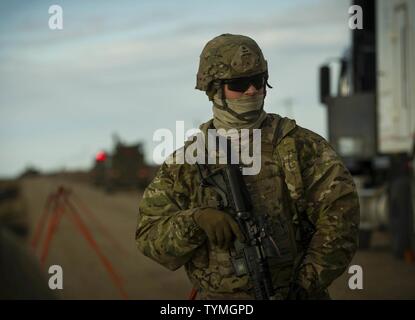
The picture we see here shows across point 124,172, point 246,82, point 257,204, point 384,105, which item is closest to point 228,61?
point 246,82

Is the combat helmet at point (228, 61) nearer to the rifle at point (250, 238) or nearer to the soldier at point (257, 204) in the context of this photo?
the soldier at point (257, 204)

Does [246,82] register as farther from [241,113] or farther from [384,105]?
[384,105]

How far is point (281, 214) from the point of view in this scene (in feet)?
11.5

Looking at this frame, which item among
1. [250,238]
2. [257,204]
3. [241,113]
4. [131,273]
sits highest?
[241,113]

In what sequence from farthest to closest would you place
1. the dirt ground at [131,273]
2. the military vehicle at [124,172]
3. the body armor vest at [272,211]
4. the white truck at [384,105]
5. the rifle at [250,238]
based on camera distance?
the military vehicle at [124,172]
the white truck at [384,105]
the dirt ground at [131,273]
the body armor vest at [272,211]
the rifle at [250,238]

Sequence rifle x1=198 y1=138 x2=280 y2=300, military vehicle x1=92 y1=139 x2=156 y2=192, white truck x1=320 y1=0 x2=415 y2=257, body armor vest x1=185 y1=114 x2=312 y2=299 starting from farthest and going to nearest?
military vehicle x1=92 y1=139 x2=156 y2=192, white truck x1=320 y1=0 x2=415 y2=257, body armor vest x1=185 y1=114 x2=312 y2=299, rifle x1=198 y1=138 x2=280 y2=300

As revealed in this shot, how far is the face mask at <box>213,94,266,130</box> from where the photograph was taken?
3525 millimetres

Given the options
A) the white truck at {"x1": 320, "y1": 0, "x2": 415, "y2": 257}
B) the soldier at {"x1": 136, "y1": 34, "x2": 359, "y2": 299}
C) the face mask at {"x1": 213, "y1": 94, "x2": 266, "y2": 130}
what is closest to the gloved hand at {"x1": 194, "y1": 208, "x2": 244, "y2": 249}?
the soldier at {"x1": 136, "y1": 34, "x2": 359, "y2": 299}

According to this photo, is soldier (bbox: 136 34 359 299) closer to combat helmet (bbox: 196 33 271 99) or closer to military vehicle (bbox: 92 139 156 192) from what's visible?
combat helmet (bbox: 196 33 271 99)

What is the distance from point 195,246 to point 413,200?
27.5 ft

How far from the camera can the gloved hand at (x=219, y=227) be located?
334 centimetres

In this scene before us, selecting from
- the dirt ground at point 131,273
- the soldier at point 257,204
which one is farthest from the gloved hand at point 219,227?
the dirt ground at point 131,273

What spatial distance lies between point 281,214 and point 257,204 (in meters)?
0.09

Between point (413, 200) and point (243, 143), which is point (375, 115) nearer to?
point (413, 200)
